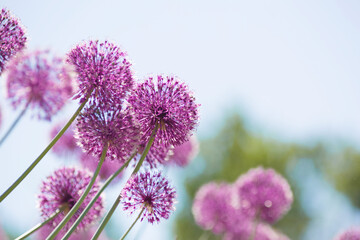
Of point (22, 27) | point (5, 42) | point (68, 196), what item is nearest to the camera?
point (5, 42)

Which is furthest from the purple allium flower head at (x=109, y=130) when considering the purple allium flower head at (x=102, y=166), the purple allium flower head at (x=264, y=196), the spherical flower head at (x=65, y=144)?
the purple allium flower head at (x=264, y=196)

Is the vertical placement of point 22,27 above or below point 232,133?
below

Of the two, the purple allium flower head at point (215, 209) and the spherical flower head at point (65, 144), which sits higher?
the purple allium flower head at point (215, 209)

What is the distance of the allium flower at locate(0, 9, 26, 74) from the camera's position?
6.11 ft

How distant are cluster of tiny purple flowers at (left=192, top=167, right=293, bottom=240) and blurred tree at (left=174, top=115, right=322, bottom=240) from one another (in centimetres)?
1156

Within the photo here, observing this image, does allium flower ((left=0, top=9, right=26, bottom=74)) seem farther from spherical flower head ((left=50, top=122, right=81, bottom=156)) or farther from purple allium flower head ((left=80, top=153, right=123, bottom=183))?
spherical flower head ((left=50, top=122, right=81, bottom=156))

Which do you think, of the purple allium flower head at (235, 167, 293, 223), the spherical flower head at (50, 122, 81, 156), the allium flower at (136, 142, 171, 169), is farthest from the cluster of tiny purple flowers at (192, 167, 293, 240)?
the allium flower at (136, 142, 171, 169)

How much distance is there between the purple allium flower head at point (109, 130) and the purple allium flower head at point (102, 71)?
0.07m

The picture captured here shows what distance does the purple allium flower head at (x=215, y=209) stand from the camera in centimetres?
489

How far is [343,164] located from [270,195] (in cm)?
1536

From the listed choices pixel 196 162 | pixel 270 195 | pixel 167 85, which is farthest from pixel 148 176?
pixel 196 162

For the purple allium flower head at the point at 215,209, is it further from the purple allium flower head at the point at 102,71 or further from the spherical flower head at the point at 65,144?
the purple allium flower head at the point at 102,71

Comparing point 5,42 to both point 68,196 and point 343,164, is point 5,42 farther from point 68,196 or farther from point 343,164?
point 343,164

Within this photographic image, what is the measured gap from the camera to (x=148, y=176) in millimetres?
1941
